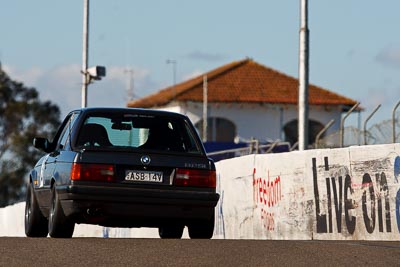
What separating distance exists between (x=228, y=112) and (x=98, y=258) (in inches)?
2698

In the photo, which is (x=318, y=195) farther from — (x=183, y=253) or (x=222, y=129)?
(x=222, y=129)

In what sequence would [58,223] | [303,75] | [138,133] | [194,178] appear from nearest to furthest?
[194,178] < [58,223] < [138,133] < [303,75]

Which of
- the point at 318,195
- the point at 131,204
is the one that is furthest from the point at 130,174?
the point at 318,195

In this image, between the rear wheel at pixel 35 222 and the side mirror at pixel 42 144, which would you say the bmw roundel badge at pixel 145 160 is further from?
the rear wheel at pixel 35 222

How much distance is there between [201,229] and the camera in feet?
53.1

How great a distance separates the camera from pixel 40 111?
72.2m

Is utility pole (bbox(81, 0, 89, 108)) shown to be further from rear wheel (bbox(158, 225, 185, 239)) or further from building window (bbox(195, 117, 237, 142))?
building window (bbox(195, 117, 237, 142))

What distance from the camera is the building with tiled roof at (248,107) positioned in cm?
7988

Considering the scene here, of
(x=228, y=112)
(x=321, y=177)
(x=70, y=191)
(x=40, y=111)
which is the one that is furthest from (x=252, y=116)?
(x=70, y=191)

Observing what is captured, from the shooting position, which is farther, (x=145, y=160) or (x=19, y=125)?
(x=19, y=125)

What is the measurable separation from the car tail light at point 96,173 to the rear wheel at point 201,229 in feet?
4.53

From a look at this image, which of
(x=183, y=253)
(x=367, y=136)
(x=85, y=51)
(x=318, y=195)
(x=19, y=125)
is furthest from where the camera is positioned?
(x=19, y=125)

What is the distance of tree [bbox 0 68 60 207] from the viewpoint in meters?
71.9

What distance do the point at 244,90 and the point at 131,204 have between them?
67827 mm
